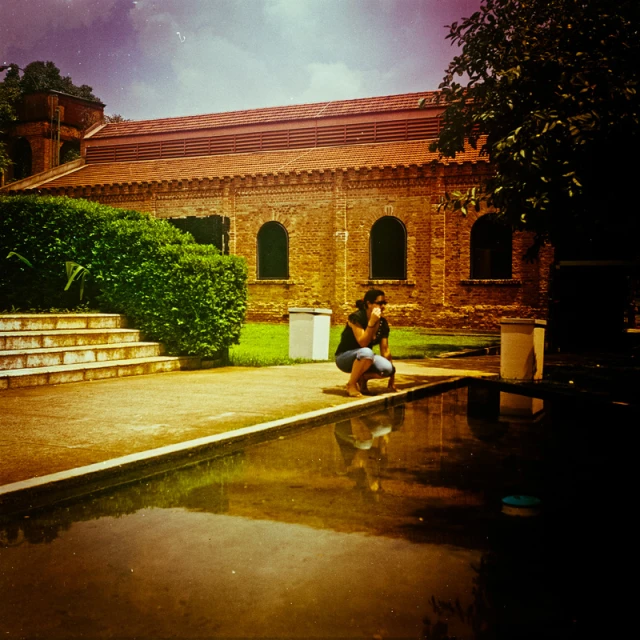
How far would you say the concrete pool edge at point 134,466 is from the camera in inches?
172

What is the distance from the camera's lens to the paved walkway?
17.8ft

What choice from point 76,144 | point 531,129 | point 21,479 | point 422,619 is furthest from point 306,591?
point 76,144

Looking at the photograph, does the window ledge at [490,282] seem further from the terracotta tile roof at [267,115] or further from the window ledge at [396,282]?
the terracotta tile roof at [267,115]

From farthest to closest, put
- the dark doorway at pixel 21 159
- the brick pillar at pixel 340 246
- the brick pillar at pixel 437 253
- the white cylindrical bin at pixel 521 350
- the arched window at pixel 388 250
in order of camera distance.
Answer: the dark doorway at pixel 21 159 → the brick pillar at pixel 340 246 → the arched window at pixel 388 250 → the brick pillar at pixel 437 253 → the white cylindrical bin at pixel 521 350

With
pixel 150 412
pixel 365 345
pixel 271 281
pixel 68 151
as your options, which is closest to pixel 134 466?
pixel 150 412

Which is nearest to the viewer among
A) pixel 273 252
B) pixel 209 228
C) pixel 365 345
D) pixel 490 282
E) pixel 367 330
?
pixel 367 330

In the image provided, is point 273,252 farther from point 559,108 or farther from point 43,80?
point 43,80

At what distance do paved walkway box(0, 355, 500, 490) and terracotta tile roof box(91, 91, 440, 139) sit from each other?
66.7 ft

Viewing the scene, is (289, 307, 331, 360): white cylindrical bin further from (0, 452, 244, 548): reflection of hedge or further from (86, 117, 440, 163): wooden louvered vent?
(86, 117, 440, 163): wooden louvered vent

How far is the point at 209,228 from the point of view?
28.1m

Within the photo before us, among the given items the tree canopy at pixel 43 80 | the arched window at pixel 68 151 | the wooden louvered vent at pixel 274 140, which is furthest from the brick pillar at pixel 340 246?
the tree canopy at pixel 43 80

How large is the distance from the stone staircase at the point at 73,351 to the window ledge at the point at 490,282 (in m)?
14.5

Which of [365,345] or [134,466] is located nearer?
[134,466]

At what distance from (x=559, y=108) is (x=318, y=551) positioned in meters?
8.05
